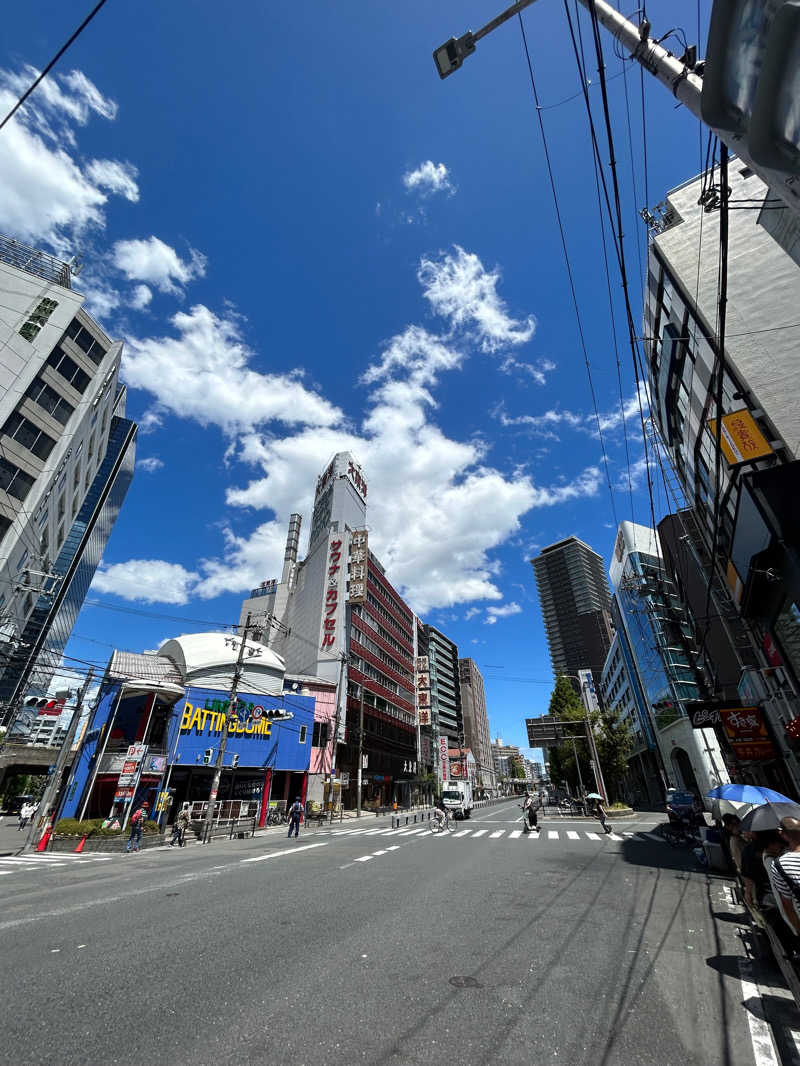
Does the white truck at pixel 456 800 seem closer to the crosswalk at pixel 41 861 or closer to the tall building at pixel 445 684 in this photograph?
the crosswalk at pixel 41 861

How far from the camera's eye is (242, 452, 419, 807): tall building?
51.0 meters

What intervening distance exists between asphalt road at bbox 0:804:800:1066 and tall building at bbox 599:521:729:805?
→ 2491 centimetres

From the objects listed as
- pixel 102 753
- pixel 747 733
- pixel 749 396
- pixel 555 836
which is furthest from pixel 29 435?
pixel 747 733

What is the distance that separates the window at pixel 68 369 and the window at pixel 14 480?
844 cm

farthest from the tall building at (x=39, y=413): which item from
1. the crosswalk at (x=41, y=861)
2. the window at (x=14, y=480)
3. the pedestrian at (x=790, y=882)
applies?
the pedestrian at (x=790, y=882)

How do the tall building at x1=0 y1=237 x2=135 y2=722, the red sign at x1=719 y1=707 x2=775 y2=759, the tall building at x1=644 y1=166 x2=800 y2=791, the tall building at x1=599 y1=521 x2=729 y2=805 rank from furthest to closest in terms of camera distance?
the tall building at x1=599 y1=521 x2=729 y2=805, the tall building at x1=0 y1=237 x2=135 y2=722, the red sign at x1=719 y1=707 x2=775 y2=759, the tall building at x1=644 y1=166 x2=800 y2=791

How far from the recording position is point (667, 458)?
29125mm

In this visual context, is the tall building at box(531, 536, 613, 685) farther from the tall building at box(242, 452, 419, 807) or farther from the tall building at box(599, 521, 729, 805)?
the tall building at box(242, 452, 419, 807)

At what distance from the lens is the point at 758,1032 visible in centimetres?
396

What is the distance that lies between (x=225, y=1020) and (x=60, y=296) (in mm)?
45238

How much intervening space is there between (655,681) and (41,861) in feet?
164

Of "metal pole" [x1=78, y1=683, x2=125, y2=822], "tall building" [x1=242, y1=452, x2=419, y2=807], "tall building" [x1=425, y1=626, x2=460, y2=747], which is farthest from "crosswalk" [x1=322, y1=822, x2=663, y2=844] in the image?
"tall building" [x1=425, y1=626, x2=460, y2=747]

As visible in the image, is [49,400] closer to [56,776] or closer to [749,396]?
[56,776]

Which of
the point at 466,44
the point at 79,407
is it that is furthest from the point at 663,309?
the point at 79,407
